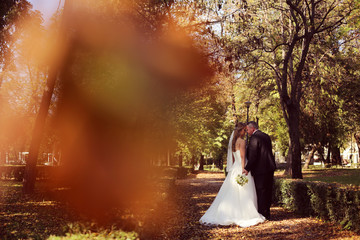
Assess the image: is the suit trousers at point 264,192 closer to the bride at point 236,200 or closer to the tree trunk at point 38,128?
the bride at point 236,200

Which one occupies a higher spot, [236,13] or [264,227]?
[236,13]

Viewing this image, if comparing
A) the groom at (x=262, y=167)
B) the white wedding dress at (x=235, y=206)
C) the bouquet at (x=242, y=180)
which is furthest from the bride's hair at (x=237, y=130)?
the bouquet at (x=242, y=180)

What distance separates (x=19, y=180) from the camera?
2722 cm

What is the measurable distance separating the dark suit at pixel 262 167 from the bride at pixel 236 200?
154 millimetres

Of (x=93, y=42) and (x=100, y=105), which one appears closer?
(x=93, y=42)

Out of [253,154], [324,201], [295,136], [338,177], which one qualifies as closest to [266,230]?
[324,201]

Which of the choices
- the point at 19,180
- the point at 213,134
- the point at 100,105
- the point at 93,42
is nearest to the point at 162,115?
the point at 100,105

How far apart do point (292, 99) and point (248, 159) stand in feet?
23.5

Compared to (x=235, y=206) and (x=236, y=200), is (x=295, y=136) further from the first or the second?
(x=235, y=206)

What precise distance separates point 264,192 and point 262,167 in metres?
0.62

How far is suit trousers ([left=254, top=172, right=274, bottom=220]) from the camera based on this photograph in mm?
8945

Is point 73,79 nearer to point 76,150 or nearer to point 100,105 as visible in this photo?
point 100,105

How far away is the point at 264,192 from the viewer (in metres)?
8.95

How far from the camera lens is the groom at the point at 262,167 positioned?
8.95 metres
